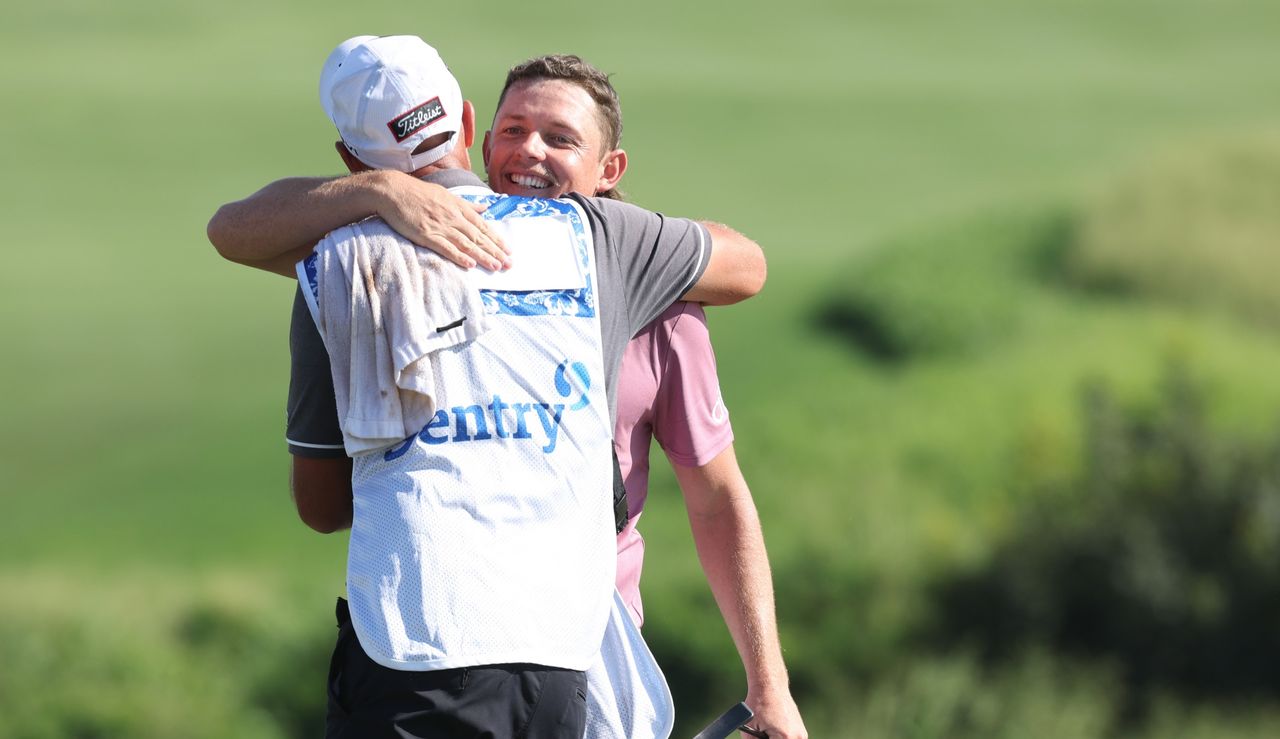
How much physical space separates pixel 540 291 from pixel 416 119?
0.40m

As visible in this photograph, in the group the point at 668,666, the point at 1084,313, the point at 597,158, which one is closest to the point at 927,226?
the point at 1084,313

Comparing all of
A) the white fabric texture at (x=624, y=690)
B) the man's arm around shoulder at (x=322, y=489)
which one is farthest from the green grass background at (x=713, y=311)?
the man's arm around shoulder at (x=322, y=489)

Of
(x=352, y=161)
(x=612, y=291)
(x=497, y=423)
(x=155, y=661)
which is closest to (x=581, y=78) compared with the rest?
(x=352, y=161)

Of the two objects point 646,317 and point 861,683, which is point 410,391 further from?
point 861,683

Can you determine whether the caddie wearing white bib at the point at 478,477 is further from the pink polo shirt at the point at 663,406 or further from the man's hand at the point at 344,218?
the pink polo shirt at the point at 663,406

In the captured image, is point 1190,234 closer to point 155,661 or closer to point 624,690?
point 155,661

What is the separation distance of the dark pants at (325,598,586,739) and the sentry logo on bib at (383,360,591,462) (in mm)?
343

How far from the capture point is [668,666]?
1777cm

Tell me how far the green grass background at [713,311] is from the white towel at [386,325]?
15.1 m

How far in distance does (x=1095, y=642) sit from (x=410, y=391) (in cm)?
1792

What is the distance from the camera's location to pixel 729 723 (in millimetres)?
3129

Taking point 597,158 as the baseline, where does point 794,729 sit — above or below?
below

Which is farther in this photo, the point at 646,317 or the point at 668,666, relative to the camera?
the point at 668,666

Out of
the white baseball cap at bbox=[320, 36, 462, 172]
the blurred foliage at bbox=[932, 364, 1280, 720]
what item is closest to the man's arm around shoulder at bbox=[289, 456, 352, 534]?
the white baseball cap at bbox=[320, 36, 462, 172]
